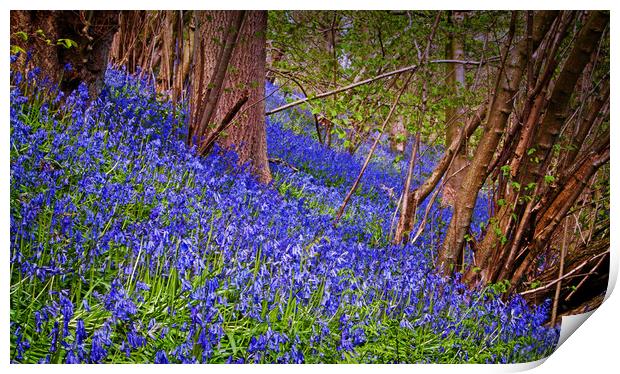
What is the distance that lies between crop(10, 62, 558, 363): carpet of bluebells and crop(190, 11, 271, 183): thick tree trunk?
158mm

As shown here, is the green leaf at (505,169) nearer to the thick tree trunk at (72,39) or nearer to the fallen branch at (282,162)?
the fallen branch at (282,162)

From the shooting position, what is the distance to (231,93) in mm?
4211

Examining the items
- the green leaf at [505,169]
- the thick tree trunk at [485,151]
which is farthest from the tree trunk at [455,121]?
the green leaf at [505,169]

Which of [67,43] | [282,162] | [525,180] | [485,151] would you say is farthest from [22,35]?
[525,180]

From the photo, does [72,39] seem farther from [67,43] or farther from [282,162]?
[282,162]

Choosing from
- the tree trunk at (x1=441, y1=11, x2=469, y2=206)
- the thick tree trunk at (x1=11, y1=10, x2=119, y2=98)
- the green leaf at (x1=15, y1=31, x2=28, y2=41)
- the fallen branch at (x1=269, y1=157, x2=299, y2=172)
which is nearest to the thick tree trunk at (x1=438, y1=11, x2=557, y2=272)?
the tree trunk at (x1=441, y1=11, x2=469, y2=206)

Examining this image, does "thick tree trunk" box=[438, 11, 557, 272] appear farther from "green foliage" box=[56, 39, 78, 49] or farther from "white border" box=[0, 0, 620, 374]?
"green foliage" box=[56, 39, 78, 49]

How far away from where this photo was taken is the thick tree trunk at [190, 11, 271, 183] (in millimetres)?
4070

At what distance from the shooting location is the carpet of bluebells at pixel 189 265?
2711 mm

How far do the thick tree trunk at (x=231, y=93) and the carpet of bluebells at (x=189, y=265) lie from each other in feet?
0.52

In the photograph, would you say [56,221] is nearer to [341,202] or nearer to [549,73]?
[341,202]

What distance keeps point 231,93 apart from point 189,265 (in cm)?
158
